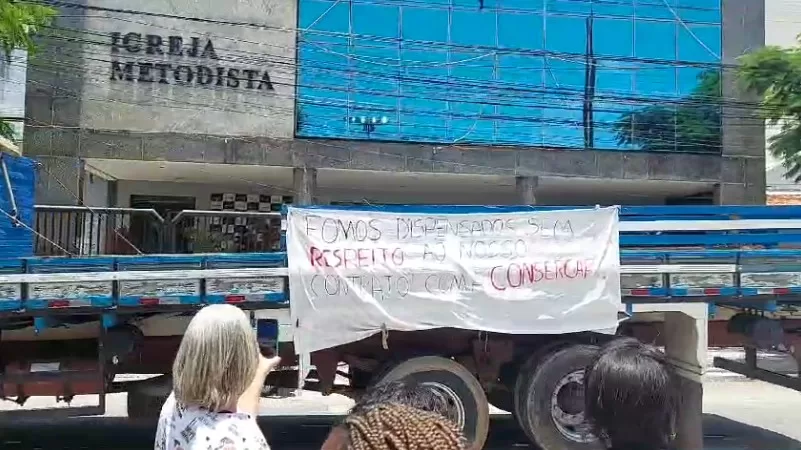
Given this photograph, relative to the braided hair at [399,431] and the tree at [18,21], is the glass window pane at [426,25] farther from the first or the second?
the braided hair at [399,431]

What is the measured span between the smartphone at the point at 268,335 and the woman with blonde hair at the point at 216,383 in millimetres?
3905

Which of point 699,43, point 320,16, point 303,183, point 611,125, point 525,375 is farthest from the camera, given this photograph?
point 699,43

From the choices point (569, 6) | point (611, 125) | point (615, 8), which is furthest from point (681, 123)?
point (569, 6)

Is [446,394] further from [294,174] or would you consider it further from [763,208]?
[294,174]

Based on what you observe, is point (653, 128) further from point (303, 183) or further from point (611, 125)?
point (303, 183)

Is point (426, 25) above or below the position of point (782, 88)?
above

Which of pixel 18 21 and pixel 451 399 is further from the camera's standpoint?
pixel 18 21

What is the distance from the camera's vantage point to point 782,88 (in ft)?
50.7

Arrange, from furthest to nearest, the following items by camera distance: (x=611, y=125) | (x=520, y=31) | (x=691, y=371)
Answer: (x=611, y=125) → (x=520, y=31) → (x=691, y=371)

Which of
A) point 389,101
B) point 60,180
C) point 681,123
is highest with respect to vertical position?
point 389,101

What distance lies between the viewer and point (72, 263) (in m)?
6.21

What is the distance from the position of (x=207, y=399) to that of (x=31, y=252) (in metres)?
4.64

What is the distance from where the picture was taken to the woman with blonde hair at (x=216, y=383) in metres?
2.46

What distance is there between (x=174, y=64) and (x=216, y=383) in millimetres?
16812
